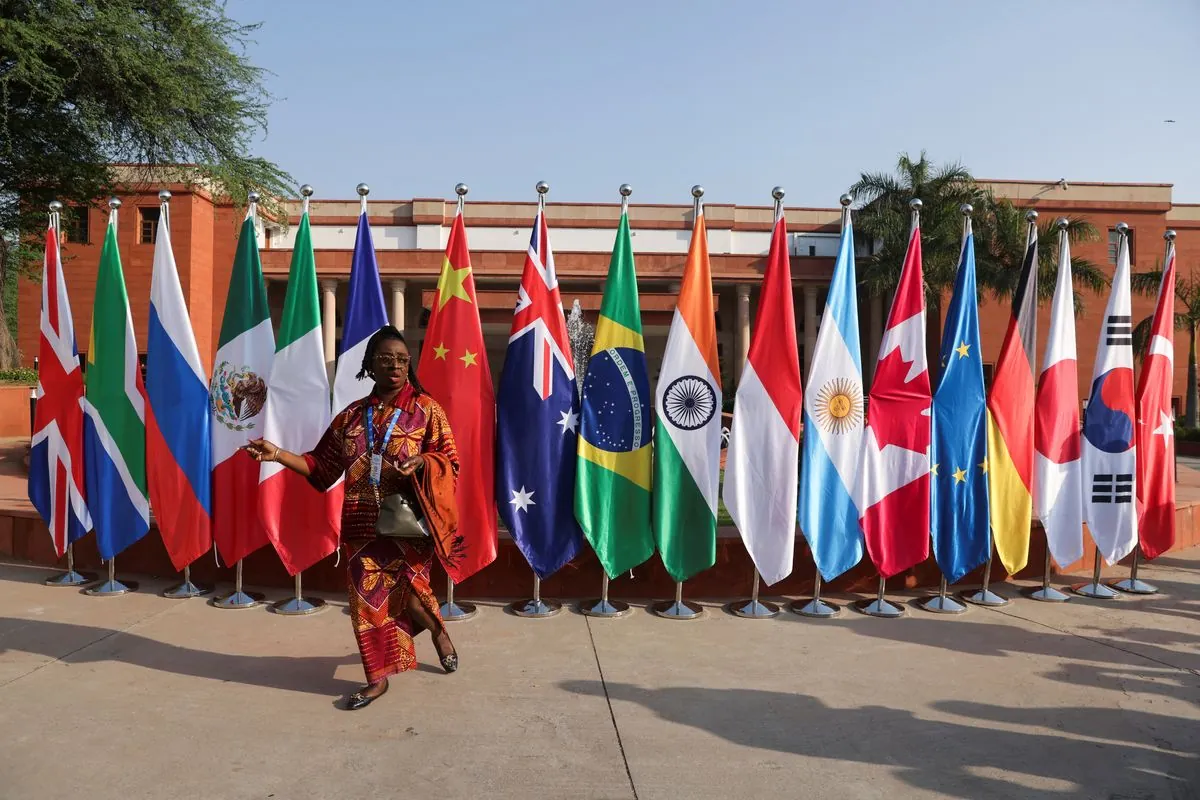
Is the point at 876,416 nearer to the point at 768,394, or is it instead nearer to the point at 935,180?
the point at 768,394

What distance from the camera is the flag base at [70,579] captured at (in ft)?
19.6

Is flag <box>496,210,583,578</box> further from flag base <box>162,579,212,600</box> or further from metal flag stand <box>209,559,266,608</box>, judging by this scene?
flag base <box>162,579,212,600</box>

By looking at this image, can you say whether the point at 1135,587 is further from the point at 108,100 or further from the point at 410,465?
the point at 108,100

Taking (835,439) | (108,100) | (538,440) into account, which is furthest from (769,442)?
(108,100)

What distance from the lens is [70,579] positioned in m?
6.05

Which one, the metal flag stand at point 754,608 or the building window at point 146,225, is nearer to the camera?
the metal flag stand at point 754,608

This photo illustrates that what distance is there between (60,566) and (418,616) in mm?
4080

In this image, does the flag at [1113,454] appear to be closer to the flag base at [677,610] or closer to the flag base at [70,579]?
the flag base at [677,610]

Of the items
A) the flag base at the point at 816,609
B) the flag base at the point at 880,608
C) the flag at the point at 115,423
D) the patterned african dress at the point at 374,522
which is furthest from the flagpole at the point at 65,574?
the flag base at the point at 880,608

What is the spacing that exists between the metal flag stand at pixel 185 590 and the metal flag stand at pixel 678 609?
3114 mm

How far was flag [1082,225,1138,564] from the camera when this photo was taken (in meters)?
6.01

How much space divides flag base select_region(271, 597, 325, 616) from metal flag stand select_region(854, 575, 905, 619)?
3.59 meters

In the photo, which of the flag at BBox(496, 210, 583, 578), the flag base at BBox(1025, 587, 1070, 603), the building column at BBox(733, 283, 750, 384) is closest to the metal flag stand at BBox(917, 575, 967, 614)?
the flag base at BBox(1025, 587, 1070, 603)

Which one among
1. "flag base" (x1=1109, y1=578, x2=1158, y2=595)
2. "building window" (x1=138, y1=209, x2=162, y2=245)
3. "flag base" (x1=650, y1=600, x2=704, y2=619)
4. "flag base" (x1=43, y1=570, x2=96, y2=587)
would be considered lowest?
"flag base" (x1=1109, y1=578, x2=1158, y2=595)
